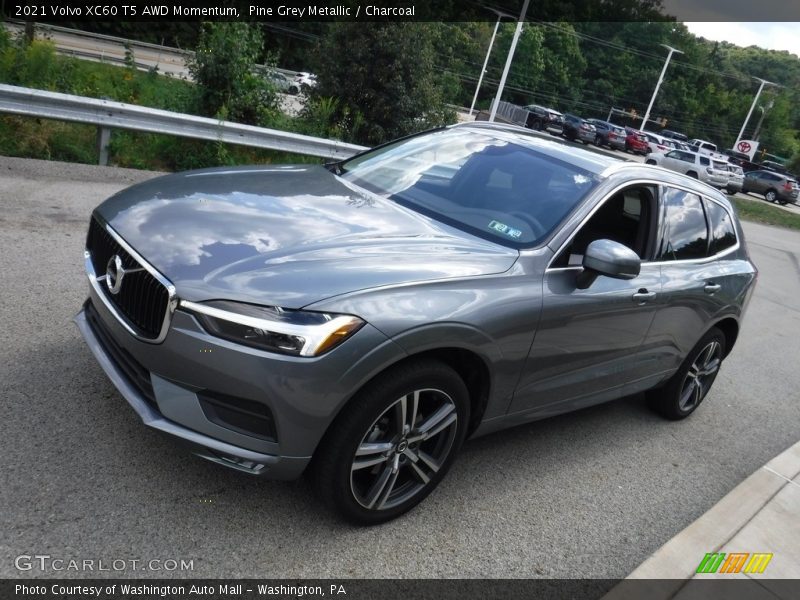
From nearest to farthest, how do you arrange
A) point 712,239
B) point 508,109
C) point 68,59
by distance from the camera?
point 712,239
point 68,59
point 508,109

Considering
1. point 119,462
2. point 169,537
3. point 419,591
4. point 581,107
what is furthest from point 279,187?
point 581,107

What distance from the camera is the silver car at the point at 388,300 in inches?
105

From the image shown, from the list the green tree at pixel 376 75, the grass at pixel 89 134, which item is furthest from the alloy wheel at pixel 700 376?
the green tree at pixel 376 75

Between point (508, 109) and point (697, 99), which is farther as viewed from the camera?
point (697, 99)

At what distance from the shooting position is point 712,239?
4.89 m

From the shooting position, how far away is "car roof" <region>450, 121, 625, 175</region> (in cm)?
410

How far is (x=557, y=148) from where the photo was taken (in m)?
4.32

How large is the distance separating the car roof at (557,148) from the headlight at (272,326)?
6.89 ft

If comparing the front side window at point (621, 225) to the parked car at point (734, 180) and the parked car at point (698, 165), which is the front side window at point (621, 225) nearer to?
the parked car at point (698, 165)

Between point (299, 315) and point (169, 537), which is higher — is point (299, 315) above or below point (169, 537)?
above

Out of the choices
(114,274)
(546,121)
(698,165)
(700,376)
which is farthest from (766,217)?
(114,274)

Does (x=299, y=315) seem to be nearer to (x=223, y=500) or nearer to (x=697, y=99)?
(x=223, y=500)

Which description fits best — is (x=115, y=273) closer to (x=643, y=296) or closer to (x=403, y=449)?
(x=403, y=449)

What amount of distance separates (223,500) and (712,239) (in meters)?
3.71
